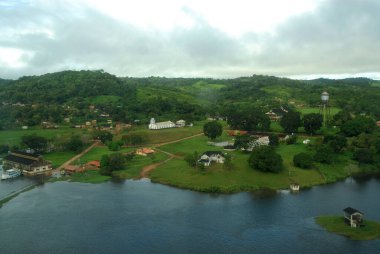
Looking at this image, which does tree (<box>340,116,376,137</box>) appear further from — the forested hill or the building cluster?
the forested hill

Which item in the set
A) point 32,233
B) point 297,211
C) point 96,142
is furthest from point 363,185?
point 96,142

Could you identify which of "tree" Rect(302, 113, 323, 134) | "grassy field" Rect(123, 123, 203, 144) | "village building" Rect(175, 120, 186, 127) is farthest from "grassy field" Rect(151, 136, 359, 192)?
"village building" Rect(175, 120, 186, 127)

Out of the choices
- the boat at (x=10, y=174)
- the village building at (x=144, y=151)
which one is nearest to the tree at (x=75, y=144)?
the village building at (x=144, y=151)

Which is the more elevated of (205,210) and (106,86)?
(106,86)

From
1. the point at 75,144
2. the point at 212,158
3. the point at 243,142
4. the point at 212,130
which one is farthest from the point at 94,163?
the point at 243,142

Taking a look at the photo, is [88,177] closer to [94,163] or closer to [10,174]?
[94,163]

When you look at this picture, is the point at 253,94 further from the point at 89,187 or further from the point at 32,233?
the point at 32,233

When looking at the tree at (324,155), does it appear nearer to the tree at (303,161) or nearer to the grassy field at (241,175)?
the grassy field at (241,175)
